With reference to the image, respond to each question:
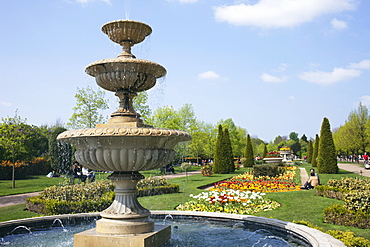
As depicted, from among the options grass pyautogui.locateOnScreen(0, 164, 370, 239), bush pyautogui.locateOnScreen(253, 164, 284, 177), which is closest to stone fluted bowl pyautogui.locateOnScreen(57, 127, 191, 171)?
grass pyautogui.locateOnScreen(0, 164, 370, 239)

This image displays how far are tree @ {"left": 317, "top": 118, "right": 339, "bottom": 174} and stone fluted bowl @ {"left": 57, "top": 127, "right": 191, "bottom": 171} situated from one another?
24021 millimetres

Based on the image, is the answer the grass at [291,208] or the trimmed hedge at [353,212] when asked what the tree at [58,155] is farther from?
the trimmed hedge at [353,212]

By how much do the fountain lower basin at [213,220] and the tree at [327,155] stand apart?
69.1 ft

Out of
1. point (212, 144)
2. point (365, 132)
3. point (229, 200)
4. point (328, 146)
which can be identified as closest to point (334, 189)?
point (229, 200)

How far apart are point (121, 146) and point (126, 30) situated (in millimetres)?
2435

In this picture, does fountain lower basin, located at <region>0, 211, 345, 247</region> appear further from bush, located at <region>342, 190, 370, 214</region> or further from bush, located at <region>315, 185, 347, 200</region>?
bush, located at <region>315, 185, 347, 200</region>

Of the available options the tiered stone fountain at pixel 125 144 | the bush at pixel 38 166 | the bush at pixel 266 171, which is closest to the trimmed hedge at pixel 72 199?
the tiered stone fountain at pixel 125 144

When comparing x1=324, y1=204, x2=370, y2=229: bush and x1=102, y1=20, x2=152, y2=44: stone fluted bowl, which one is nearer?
x1=102, y1=20, x2=152, y2=44: stone fluted bowl

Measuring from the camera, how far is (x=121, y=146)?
5.04 metres

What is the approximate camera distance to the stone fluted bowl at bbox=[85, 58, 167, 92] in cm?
558

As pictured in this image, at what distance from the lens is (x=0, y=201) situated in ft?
48.4

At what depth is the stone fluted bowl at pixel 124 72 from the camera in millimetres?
5578

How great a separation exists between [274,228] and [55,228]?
5.14 meters

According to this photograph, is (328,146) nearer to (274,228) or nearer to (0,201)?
(274,228)
